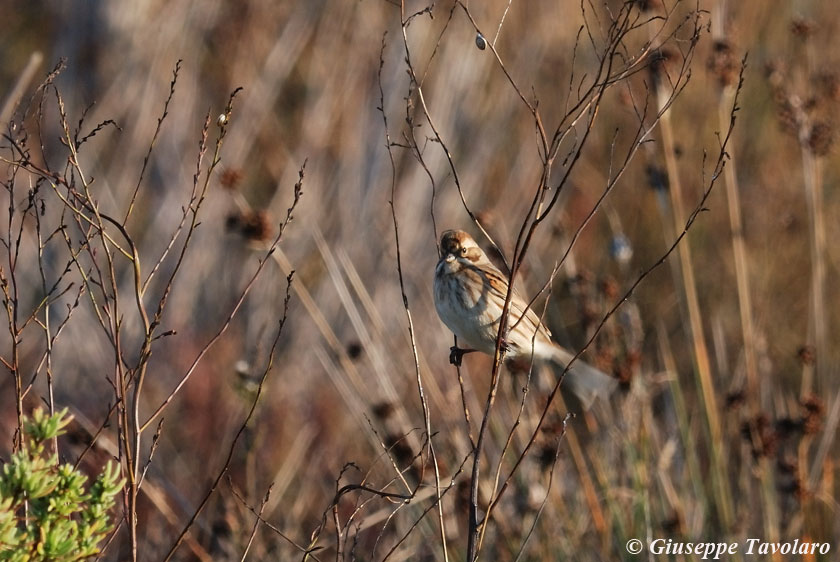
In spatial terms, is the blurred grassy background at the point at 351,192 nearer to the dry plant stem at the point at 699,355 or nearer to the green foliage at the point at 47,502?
the dry plant stem at the point at 699,355

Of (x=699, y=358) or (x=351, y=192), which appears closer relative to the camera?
(x=699, y=358)

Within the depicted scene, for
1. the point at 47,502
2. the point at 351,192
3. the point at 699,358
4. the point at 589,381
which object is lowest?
the point at 47,502

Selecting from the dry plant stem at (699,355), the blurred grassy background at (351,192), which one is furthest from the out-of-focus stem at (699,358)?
the blurred grassy background at (351,192)

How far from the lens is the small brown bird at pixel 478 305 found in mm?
3188

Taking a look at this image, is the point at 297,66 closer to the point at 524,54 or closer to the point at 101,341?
the point at 524,54

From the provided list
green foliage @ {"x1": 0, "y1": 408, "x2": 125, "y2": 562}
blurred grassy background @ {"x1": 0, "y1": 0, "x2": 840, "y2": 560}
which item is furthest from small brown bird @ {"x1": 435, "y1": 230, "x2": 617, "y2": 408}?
green foliage @ {"x1": 0, "y1": 408, "x2": 125, "y2": 562}

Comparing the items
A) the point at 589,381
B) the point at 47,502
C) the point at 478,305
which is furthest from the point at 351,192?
the point at 47,502

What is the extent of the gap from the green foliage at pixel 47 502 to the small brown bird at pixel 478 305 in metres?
1.54

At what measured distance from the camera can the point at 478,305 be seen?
3.23m

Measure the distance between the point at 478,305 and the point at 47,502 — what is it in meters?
1.76

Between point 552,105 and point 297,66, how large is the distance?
2021mm

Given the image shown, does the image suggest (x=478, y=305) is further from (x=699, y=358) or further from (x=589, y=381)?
(x=699, y=358)

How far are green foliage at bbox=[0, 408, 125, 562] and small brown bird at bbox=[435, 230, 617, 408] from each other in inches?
60.8

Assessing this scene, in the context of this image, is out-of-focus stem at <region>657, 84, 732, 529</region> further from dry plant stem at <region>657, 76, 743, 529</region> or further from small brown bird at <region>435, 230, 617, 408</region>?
small brown bird at <region>435, 230, 617, 408</region>
